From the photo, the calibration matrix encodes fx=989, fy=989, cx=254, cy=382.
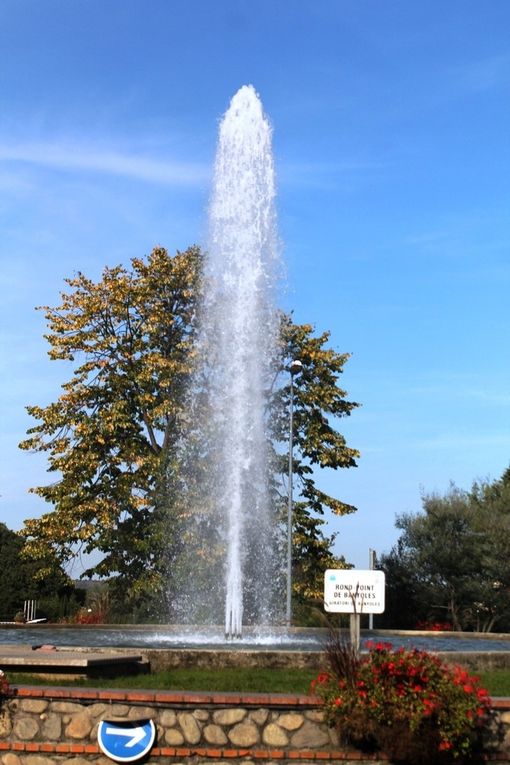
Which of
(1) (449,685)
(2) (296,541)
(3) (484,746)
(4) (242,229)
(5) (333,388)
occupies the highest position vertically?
(4) (242,229)

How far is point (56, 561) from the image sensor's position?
30109 mm

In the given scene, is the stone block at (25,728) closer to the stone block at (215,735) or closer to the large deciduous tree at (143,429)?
the stone block at (215,735)

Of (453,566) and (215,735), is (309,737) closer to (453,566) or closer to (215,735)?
(215,735)

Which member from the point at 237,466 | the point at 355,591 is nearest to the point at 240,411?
the point at 237,466

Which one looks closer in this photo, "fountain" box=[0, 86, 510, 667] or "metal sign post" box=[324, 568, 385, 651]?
"metal sign post" box=[324, 568, 385, 651]

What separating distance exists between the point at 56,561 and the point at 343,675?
73.7 feet

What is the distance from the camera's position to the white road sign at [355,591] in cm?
1174

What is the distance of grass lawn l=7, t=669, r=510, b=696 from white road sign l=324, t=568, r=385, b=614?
3.00 ft

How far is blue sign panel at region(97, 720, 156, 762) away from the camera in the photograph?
352 inches

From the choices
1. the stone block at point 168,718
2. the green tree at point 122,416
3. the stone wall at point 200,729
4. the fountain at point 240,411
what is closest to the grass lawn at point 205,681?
the stone wall at point 200,729

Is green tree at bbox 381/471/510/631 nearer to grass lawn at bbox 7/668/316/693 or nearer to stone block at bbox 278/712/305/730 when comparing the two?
grass lawn at bbox 7/668/316/693

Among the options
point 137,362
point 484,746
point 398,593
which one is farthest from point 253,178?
point 484,746

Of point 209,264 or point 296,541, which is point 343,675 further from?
point 296,541

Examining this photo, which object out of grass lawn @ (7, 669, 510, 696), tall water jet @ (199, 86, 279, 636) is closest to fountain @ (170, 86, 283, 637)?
tall water jet @ (199, 86, 279, 636)
